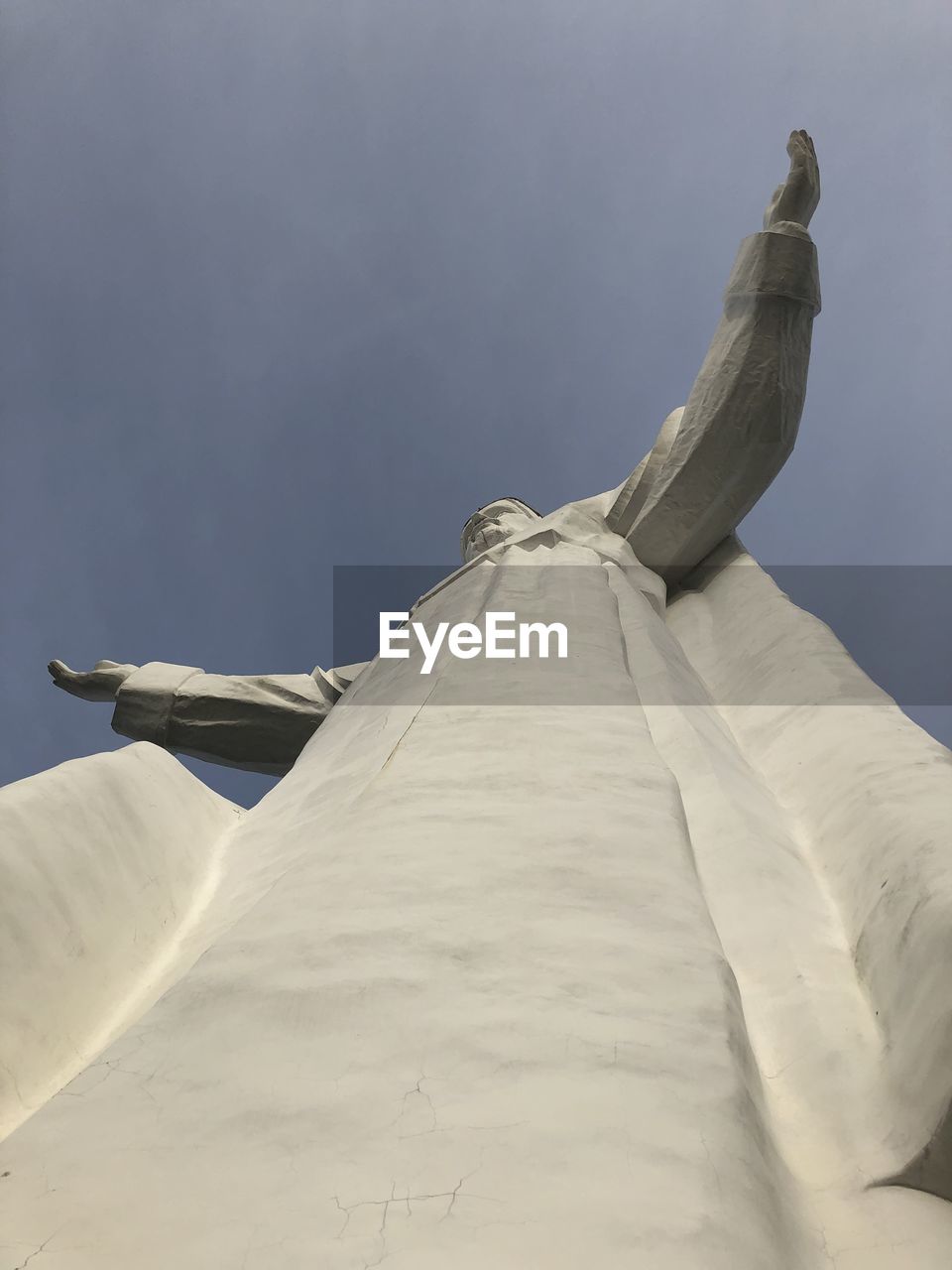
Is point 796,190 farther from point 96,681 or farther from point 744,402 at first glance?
point 96,681

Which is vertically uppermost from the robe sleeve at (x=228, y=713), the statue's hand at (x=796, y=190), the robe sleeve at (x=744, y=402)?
the statue's hand at (x=796, y=190)

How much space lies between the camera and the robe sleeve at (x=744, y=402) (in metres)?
5.46

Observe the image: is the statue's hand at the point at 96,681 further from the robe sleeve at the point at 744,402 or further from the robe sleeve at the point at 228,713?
the robe sleeve at the point at 744,402

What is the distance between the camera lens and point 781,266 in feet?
17.8

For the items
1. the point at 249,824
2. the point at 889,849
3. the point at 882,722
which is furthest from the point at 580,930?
the point at 882,722

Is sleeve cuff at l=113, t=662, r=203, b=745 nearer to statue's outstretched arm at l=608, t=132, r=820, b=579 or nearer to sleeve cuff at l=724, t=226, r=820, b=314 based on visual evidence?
statue's outstretched arm at l=608, t=132, r=820, b=579

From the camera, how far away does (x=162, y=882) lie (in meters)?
3.16

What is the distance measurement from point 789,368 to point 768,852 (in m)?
3.22

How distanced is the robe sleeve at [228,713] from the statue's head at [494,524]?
2087 mm

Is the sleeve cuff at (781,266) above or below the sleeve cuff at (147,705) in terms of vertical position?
above

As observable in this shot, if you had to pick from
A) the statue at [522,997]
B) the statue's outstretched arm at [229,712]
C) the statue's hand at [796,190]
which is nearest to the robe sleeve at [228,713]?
the statue's outstretched arm at [229,712]

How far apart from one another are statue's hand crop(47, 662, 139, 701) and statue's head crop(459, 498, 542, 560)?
8.41ft

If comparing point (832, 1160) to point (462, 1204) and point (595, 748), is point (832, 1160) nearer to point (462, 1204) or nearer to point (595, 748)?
point (462, 1204)

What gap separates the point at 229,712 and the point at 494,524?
112 inches
